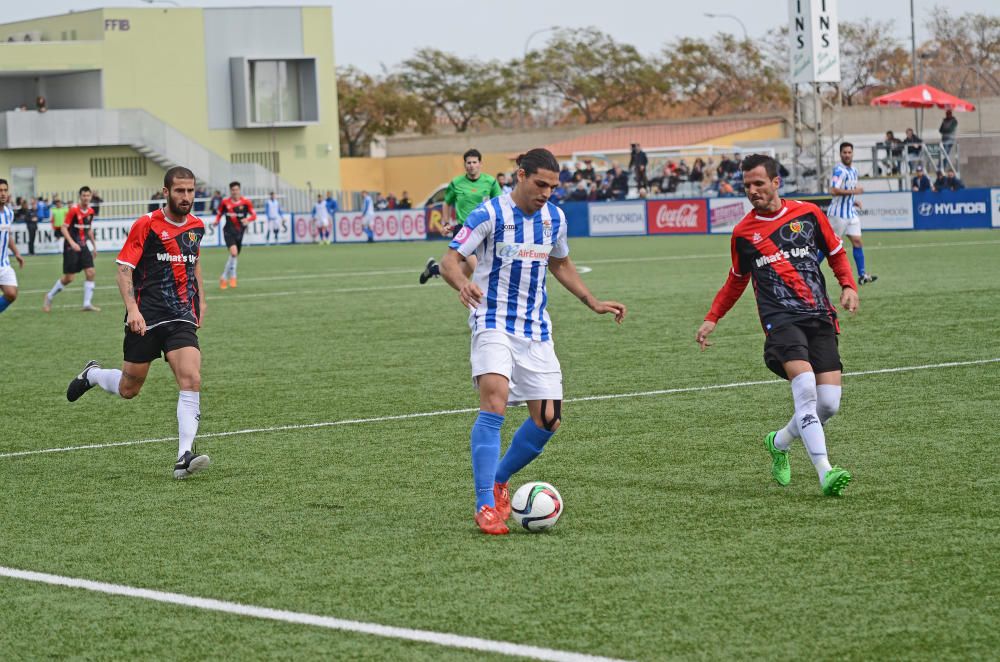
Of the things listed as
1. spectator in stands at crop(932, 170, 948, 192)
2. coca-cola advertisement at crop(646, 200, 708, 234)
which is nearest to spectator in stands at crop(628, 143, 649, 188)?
coca-cola advertisement at crop(646, 200, 708, 234)

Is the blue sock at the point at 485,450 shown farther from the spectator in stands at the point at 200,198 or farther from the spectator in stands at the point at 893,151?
the spectator in stands at the point at 200,198

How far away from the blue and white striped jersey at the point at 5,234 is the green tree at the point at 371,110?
255 ft

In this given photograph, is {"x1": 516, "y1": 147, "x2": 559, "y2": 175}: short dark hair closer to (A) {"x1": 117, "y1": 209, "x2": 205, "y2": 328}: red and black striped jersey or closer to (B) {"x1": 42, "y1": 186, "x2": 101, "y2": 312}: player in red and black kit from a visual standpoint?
(A) {"x1": 117, "y1": 209, "x2": 205, "y2": 328}: red and black striped jersey

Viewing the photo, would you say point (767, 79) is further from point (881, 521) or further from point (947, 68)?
point (881, 521)

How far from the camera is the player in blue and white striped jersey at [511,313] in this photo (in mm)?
7461

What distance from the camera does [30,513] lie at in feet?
26.9

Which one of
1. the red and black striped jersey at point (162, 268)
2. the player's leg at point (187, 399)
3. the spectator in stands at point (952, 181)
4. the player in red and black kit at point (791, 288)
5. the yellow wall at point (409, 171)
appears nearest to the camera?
the player in red and black kit at point (791, 288)

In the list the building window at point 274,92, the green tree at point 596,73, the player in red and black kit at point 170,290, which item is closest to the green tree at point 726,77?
the green tree at point 596,73

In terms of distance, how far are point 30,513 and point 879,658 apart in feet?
15.9

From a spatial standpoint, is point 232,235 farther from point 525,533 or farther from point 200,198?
point 200,198

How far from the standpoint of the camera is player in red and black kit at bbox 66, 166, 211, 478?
941cm

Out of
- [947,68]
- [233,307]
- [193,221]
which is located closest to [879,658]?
[193,221]

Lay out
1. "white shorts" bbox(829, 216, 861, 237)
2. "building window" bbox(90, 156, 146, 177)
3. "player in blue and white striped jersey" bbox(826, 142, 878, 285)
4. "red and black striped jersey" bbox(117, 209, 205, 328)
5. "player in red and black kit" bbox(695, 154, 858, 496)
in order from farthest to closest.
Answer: "building window" bbox(90, 156, 146, 177) → "white shorts" bbox(829, 216, 861, 237) → "player in blue and white striped jersey" bbox(826, 142, 878, 285) → "red and black striped jersey" bbox(117, 209, 205, 328) → "player in red and black kit" bbox(695, 154, 858, 496)

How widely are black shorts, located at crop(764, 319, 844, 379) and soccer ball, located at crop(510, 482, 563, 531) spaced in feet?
5.49
